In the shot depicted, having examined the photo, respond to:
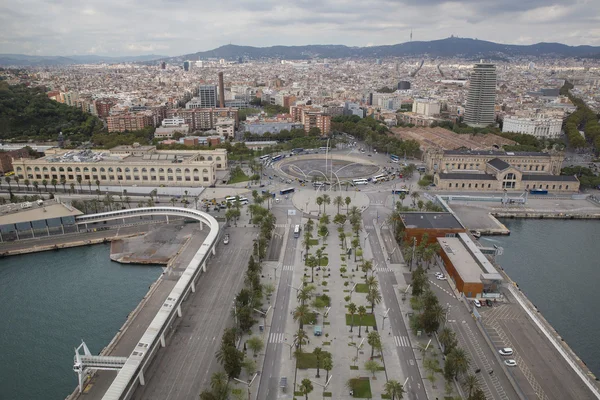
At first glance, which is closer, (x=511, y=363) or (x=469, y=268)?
(x=511, y=363)

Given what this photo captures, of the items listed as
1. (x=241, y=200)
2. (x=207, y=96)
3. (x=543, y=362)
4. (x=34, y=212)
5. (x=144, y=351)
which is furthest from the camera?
(x=207, y=96)

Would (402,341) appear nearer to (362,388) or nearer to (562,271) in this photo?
(362,388)

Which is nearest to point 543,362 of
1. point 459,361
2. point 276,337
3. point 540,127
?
point 459,361

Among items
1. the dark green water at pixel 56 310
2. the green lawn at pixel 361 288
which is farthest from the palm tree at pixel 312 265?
the dark green water at pixel 56 310

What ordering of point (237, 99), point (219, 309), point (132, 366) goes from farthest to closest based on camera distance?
point (237, 99) < point (219, 309) < point (132, 366)

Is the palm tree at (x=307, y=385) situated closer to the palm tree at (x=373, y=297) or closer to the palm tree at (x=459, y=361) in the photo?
the palm tree at (x=459, y=361)

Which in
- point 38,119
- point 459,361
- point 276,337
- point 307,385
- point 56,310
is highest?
point 38,119

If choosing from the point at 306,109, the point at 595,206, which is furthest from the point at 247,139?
the point at 595,206

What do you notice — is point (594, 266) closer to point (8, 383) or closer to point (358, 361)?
point (358, 361)
